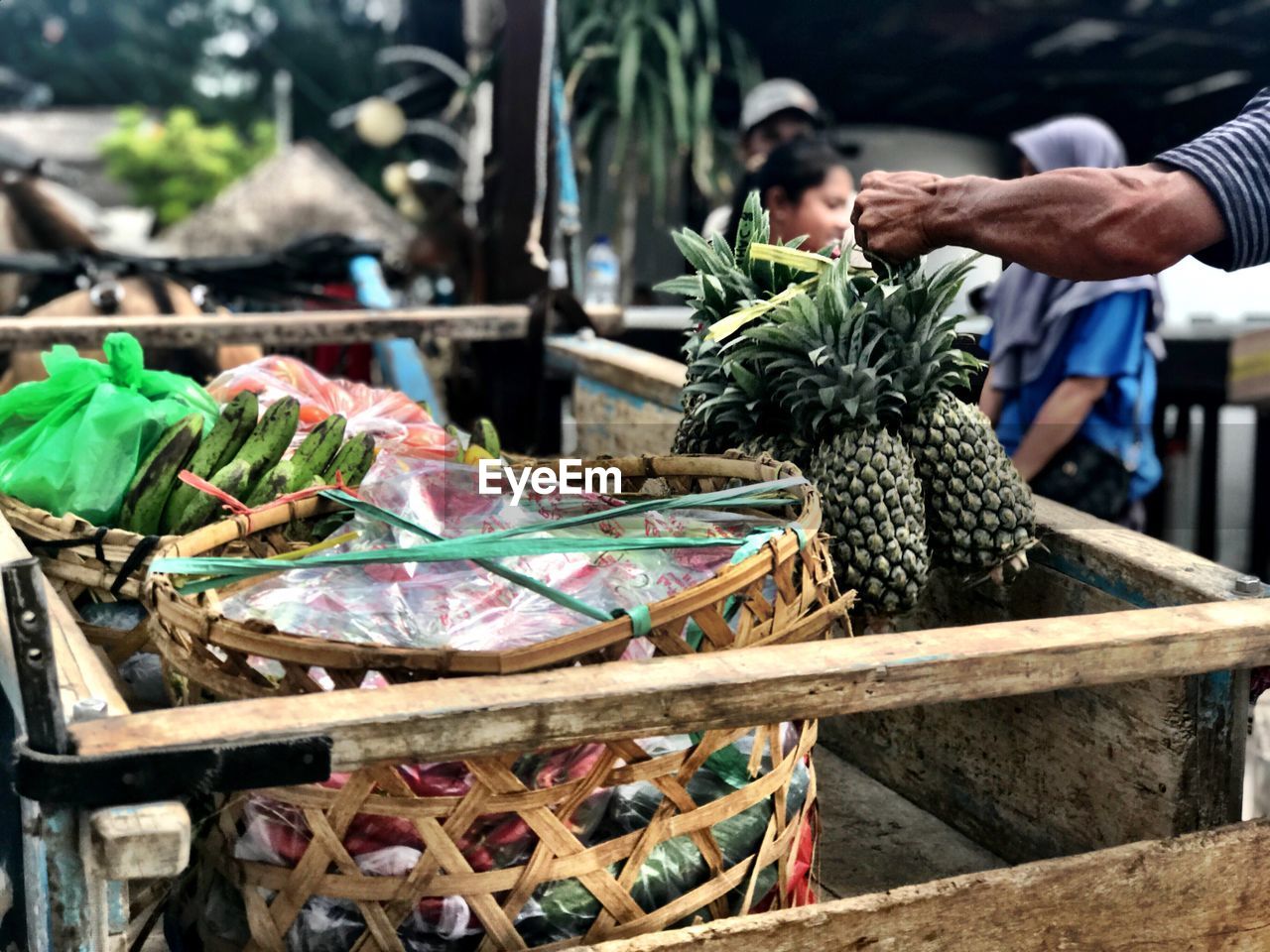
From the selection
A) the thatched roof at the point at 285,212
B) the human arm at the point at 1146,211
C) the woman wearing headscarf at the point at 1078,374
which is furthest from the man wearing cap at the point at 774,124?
the thatched roof at the point at 285,212

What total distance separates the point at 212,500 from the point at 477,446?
488 millimetres

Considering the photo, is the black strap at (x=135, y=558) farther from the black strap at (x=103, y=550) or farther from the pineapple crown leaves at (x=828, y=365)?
the pineapple crown leaves at (x=828, y=365)

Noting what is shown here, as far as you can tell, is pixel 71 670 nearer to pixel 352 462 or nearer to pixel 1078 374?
pixel 352 462

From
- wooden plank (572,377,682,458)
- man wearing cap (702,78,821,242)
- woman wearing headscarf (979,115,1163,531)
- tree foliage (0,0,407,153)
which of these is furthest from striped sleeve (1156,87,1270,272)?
tree foliage (0,0,407,153)

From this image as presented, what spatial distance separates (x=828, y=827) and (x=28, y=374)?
374cm

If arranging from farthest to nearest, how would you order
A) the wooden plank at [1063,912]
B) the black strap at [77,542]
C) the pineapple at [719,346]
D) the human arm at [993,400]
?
the human arm at [993,400]
the pineapple at [719,346]
the black strap at [77,542]
the wooden plank at [1063,912]

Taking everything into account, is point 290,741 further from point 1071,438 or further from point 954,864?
point 1071,438

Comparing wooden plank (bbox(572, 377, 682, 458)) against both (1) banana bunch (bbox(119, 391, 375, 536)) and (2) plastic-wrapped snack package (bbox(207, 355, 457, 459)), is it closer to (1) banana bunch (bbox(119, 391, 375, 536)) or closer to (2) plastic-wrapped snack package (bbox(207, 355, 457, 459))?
(2) plastic-wrapped snack package (bbox(207, 355, 457, 459))

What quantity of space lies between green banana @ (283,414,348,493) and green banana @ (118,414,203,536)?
0.19 meters

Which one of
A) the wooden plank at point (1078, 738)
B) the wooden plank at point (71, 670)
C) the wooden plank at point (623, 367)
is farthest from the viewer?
the wooden plank at point (623, 367)

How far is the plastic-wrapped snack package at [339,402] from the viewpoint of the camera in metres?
2.56

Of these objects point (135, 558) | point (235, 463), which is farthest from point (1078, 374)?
point (135, 558)

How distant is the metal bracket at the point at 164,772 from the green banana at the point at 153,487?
1.00 m

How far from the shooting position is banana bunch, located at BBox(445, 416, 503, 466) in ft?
7.25
